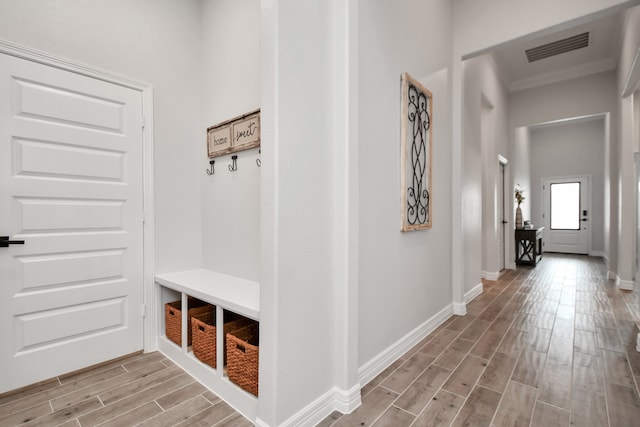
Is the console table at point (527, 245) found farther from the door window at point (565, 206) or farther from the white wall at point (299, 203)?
the white wall at point (299, 203)

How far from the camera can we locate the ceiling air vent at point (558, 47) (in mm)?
4664

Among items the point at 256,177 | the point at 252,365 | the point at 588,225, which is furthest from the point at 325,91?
the point at 588,225

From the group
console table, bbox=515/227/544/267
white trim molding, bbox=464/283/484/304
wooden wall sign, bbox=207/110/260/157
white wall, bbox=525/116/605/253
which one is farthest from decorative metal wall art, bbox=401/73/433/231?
white wall, bbox=525/116/605/253

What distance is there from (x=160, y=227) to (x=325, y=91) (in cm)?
176

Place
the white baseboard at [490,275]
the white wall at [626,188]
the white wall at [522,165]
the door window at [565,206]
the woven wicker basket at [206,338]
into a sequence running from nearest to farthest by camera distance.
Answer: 1. the woven wicker basket at [206,338]
2. the white wall at [626,188]
3. the white baseboard at [490,275]
4. the white wall at [522,165]
5. the door window at [565,206]

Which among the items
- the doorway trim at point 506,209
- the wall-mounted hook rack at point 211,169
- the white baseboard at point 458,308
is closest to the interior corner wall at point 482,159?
the doorway trim at point 506,209

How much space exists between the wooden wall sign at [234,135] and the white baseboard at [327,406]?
169 cm

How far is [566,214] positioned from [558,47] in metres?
5.17

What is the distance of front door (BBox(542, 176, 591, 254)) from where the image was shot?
26.5 feet

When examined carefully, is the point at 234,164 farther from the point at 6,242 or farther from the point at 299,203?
the point at 6,242

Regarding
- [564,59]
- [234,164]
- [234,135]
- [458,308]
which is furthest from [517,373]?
[564,59]

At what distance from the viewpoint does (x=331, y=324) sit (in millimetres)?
1751

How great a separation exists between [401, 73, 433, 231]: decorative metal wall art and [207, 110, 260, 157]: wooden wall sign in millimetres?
1106

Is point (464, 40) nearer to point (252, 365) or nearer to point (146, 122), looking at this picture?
point (146, 122)
